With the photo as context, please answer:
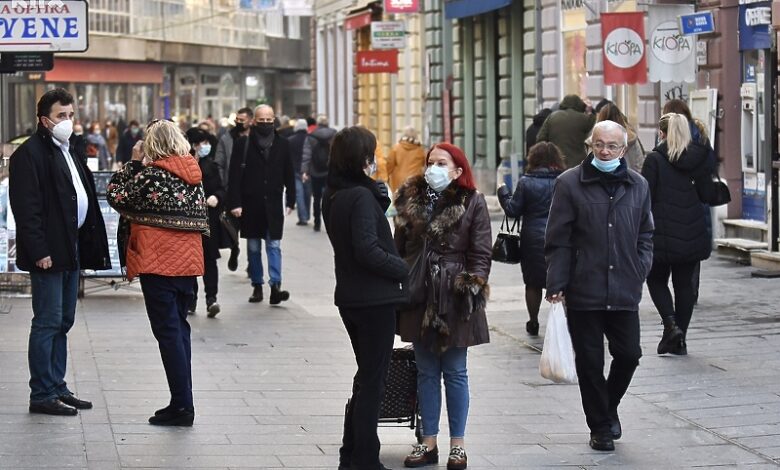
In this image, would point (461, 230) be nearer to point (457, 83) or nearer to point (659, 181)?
point (659, 181)

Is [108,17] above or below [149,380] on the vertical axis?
above

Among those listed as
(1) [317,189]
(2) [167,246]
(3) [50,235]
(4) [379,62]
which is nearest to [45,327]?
(3) [50,235]

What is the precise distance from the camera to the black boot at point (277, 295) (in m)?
15.9

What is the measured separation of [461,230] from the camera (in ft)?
27.9

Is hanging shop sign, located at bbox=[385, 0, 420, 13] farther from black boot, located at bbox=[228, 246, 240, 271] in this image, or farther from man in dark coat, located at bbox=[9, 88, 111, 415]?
man in dark coat, located at bbox=[9, 88, 111, 415]

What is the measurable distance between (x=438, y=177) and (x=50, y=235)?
8.16 ft

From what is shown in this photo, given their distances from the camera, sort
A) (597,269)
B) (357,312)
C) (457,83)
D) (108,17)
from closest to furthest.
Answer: (357,312)
(597,269)
(457,83)
(108,17)

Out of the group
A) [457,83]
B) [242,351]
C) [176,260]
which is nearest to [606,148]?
[176,260]

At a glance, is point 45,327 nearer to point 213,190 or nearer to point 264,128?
point 213,190

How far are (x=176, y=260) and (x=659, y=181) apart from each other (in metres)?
4.07

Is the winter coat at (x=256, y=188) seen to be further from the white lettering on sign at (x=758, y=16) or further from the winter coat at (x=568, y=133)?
the white lettering on sign at (x=758, y=16)

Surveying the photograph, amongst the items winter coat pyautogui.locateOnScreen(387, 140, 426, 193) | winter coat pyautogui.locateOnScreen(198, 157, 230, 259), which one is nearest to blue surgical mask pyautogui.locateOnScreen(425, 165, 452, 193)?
winter coat pyautogui.locateOnScreen(198, 157, 230, 259)

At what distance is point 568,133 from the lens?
17.8 metres

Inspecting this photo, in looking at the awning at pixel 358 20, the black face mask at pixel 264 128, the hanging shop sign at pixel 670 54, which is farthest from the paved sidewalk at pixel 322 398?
the awning at pixel 358 20
